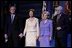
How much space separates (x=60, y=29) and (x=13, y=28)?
1.10 m

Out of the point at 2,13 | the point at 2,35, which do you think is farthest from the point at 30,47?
the point at 2,13

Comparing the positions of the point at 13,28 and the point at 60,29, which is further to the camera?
the point at 13,28

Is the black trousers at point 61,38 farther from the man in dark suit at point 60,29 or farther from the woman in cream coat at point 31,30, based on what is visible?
the woman in cream coat at point 31,30

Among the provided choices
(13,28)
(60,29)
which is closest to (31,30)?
(13,28)

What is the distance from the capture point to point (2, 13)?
7785 mm

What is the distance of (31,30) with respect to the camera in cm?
710

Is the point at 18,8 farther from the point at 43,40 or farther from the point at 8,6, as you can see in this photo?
the point at 43,40

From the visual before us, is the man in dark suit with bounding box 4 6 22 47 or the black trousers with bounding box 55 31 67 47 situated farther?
the man in dark suit with bounding box 4 6 22 47

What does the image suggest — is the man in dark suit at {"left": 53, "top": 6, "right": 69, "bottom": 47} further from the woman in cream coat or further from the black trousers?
the woman in cream coat

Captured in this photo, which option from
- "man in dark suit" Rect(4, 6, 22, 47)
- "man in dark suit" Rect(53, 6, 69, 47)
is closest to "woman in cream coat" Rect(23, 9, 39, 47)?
"man in dark suit" Rect(4, 6, 22, 47)

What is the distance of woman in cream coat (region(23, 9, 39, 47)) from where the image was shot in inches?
279

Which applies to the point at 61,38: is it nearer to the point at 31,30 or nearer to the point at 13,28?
the point at 31,30

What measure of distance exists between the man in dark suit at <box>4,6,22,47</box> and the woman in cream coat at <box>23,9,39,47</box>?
7.8 inches

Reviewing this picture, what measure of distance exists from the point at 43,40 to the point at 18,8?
1.14 m
